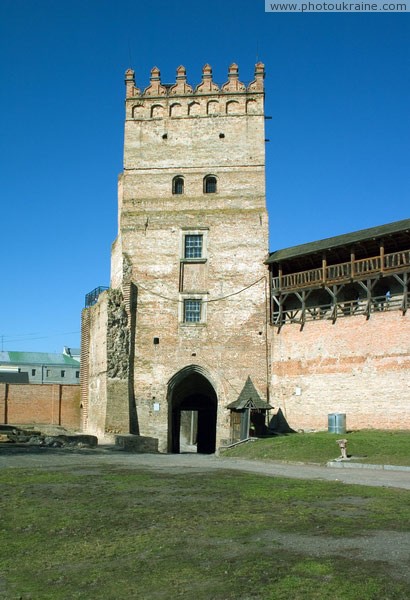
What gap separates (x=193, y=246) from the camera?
36438mm

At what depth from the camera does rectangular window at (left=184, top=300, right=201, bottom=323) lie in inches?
1404

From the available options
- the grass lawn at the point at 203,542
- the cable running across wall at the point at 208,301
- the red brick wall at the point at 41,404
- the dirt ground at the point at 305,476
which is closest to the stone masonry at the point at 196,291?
the cable running across wall at the point at 208,301

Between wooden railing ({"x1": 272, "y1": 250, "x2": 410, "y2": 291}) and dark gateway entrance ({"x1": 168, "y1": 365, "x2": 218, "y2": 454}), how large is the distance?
6483mm

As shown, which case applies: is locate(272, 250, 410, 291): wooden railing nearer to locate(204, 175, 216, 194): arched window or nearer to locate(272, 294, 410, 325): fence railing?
locate(272, 294, 410, 325): fence railing

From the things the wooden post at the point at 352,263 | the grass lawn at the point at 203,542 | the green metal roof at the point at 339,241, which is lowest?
the grass lawn at the point at 203,542

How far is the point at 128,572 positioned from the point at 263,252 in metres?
29.2

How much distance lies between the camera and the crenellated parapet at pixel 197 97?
37.8 m

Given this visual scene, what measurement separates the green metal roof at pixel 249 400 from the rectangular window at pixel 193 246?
7620 millimetres

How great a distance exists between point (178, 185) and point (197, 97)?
204 inches

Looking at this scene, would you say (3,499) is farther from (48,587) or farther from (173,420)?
(173,420)

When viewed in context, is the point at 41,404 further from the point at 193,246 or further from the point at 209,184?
the point at 209,184

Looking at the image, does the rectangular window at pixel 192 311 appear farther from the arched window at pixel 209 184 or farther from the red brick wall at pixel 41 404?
the red brick wall at pixel 41 404

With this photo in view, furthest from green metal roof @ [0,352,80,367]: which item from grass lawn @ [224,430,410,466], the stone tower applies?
grass lawn @ [224,430,410,466]

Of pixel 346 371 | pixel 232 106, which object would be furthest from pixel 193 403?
pixel 232 106
